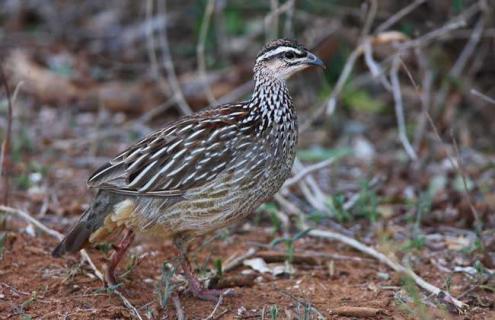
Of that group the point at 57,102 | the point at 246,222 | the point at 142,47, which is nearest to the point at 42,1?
the point at 142,47

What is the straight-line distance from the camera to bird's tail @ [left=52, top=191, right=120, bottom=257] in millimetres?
5613

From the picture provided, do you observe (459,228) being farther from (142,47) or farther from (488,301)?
(142,47)

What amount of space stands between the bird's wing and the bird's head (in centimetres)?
43

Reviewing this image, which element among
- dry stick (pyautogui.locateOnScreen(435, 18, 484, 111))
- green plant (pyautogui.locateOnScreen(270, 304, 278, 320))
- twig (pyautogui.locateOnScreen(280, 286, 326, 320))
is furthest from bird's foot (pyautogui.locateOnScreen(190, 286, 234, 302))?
dry stick (pyautogui.locateOnScreen(435, 18, 484, 111))

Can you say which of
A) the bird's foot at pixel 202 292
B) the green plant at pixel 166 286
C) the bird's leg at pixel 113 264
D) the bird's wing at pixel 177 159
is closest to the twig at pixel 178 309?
the green plant at pixel 166 286

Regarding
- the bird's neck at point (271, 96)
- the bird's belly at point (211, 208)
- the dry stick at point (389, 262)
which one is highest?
the bird's neck at point (271, 96)

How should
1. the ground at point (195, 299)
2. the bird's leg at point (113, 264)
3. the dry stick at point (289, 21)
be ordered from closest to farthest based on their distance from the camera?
the ground at point (195, 299) < the bird's leg at point (113, 264) < the dry stick at point (289, 21)

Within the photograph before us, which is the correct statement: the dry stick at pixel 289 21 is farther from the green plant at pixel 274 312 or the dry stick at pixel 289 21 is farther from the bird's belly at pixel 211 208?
the green plant at pixel 274 312

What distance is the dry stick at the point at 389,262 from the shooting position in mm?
5508

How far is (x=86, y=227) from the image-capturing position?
5.63 meters

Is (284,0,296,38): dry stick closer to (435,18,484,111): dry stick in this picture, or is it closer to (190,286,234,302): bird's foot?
(435,18,484,111): dry stick

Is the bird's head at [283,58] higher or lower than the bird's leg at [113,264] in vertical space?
higher

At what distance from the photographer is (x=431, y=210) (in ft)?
24.7

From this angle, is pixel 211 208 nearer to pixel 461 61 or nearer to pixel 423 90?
pixel 423 90
